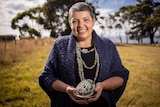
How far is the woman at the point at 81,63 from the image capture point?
1697 millimetres

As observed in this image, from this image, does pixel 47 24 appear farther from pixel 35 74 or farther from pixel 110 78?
pixel 110 78

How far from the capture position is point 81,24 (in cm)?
168

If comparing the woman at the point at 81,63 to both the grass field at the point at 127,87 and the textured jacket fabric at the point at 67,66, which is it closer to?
the textured jacket fabric at the point at 67,66

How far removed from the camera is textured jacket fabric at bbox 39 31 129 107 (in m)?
1.72

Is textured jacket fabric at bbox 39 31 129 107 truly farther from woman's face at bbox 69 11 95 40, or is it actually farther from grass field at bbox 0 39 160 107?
grass field at bbox 0 39 160 107

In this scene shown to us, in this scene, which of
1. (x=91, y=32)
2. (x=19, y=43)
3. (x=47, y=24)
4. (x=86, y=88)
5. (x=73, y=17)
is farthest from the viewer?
(x=47, y=24)

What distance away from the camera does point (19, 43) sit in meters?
10.8

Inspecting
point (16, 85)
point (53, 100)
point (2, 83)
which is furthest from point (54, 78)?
point (2, 83)

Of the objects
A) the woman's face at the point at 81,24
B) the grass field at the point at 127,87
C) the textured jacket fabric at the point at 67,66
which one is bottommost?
the grass field at the point at 127,87

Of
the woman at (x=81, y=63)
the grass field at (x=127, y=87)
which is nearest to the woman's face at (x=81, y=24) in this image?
the woman at (x=81, y=63)

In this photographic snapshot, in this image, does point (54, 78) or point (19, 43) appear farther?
point (19, 43)

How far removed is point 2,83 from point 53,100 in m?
3.51

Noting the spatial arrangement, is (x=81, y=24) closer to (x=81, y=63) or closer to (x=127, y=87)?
(x=81, y=63)

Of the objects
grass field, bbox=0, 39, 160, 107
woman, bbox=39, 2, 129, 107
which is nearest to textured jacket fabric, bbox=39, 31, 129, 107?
woman, bbox=39, 2, 129, 107
